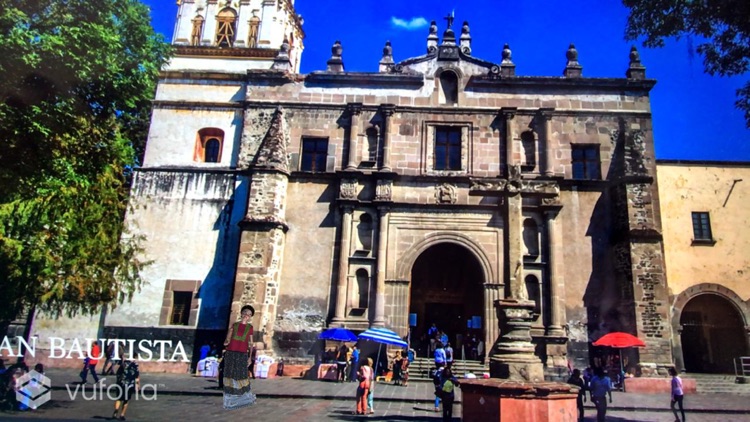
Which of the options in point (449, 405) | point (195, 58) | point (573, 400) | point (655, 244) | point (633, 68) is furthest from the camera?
point (195, 58)

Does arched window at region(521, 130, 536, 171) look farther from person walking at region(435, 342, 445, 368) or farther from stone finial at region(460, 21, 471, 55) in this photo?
person walking at region(435, 342, 445, 368)

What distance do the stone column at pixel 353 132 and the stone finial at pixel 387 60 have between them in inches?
92.2

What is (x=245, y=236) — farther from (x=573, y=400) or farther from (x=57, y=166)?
(x=573, y=400)

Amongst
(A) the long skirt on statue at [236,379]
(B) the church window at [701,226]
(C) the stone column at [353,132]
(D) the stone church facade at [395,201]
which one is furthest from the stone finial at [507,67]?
(A) the long skirt on statue at [236,379]

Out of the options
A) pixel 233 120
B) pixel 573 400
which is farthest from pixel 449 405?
pixel 233 120

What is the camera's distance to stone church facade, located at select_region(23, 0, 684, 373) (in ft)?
66.3

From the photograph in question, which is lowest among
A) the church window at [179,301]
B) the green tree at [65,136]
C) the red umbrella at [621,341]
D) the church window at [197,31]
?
the red umbrella at [621,341]

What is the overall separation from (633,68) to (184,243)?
2139 cm

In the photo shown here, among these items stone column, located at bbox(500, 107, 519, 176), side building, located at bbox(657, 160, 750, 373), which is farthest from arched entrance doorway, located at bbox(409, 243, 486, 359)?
side building, located at bbox(657, 160, 750, 373)

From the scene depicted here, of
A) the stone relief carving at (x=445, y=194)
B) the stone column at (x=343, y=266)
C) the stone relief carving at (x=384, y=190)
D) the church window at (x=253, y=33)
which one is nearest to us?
the stone column at (x=343, y=266)

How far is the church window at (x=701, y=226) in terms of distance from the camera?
22906 millimetres

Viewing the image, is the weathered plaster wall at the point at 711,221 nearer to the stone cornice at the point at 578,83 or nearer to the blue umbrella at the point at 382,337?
the stone cornice at the point at 578,83

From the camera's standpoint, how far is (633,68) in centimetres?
2309

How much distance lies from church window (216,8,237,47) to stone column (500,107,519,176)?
16.8m
